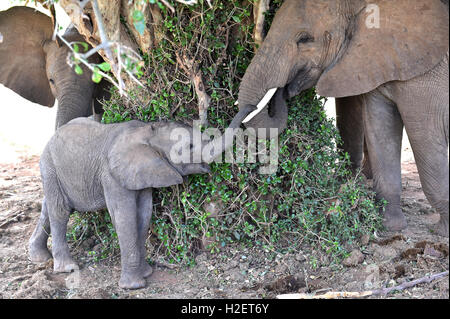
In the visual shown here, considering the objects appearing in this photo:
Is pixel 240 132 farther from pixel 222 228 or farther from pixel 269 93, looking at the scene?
pixel 222 228

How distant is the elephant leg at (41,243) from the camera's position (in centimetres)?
579

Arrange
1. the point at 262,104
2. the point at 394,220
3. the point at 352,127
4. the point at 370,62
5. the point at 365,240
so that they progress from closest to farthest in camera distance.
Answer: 1. the point at 262,104
2. the point at 370,62
3. the point at 365,240
4. the point at 394,220
5. the point at 352,127

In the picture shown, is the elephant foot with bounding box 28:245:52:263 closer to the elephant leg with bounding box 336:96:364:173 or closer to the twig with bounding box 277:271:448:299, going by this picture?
the twig with bounding box 277:271:448:299

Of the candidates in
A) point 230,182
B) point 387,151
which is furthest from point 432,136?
point 230,182

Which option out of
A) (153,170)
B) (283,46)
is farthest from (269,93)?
(153,170)

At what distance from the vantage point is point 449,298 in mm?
4453

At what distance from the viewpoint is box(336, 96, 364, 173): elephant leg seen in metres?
6.98

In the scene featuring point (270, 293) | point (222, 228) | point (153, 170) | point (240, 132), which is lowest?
point (270, 293)

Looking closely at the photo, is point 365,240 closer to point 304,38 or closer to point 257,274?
point 257,274

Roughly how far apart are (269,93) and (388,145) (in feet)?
4.83

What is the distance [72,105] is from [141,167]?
A: 2097mm

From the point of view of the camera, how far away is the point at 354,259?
16.9ft

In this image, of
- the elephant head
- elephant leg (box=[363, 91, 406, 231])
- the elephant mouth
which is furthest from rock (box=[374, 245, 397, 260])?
the elephant mouth

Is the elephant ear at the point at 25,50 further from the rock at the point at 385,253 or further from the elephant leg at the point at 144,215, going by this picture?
the rock at the point at 385,253
